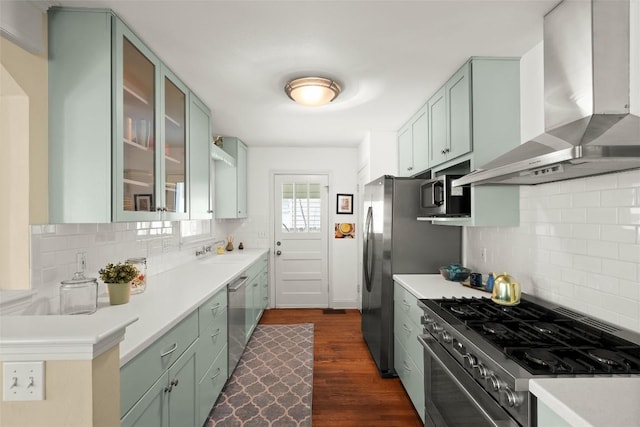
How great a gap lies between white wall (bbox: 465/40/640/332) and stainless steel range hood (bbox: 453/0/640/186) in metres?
0.15

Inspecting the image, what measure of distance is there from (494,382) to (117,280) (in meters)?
1.86

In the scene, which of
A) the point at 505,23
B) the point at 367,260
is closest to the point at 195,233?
the point at 367,260

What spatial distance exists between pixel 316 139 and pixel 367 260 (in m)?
1.93

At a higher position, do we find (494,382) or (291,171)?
(291,171)

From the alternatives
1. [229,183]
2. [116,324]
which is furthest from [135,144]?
[229,183]

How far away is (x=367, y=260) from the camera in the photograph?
3404mm

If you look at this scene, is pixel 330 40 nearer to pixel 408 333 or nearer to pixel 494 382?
pixel 494 382

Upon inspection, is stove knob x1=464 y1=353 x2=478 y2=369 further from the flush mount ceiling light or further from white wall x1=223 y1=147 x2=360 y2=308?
white wall x1=223 y1=147 x2=360 y2=308

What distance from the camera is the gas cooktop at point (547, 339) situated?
116 cm

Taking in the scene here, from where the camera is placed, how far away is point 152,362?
144cm

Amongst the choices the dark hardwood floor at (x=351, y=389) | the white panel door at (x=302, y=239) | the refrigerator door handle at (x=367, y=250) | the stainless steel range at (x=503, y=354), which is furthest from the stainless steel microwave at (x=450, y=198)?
the white panel door at (x=302, y=239)

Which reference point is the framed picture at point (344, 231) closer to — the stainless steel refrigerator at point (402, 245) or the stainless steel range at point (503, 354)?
the stainless steel refrigerator at point (402, 245)

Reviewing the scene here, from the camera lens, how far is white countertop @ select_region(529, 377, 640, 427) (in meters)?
0.85

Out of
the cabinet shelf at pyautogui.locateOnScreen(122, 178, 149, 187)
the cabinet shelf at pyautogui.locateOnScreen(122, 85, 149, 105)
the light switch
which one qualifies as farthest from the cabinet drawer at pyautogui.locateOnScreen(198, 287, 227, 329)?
the cabinet shelf at pyautogui.locateOnScreen(122, 85, 149, 105)
